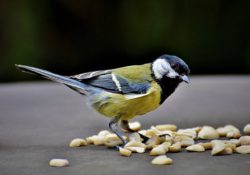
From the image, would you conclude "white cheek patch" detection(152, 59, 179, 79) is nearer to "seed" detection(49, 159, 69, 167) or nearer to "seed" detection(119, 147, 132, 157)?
"seed" detection(119, 147, 132, 157)

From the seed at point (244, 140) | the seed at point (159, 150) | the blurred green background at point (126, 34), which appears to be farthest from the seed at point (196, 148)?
the blurred green background at point (126, 34)

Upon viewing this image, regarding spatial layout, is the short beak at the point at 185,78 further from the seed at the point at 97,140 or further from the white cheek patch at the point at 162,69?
the seed at the point at 97,140

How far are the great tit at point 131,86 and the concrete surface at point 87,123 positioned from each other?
0.22 m

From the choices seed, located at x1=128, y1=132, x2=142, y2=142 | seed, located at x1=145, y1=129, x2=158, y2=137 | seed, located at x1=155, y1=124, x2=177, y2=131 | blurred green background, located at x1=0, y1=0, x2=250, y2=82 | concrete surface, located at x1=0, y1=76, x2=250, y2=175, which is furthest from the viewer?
blurred green background, located at x1=0, y1=0, x2=250, y2=82

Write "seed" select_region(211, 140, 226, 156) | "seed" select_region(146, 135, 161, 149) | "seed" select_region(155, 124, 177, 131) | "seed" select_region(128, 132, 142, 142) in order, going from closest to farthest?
"seed" select_region(211, 140, 226, 156), "seed" select_region(146, 135, 161, 149), "seed" select_region(128, 132, 142, 142), "seed" select_region(155, 124, 177, 131)

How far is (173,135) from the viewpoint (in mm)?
2990

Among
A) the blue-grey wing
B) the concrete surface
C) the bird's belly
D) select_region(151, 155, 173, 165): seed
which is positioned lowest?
the concrete surface

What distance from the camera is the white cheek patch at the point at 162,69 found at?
115 inches

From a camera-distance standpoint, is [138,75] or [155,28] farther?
[155,28]

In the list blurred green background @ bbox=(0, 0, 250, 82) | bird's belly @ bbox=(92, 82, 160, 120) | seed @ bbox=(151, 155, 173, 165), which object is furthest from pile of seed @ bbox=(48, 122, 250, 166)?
blurred green background @ bbox=(0, 0, 250, 82)

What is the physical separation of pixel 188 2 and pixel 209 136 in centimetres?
406

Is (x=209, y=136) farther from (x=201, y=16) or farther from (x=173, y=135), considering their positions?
(x=201, y=16)

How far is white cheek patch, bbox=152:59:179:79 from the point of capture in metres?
2.93

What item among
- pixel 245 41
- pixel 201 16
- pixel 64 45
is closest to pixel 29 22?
pixel 64 45
